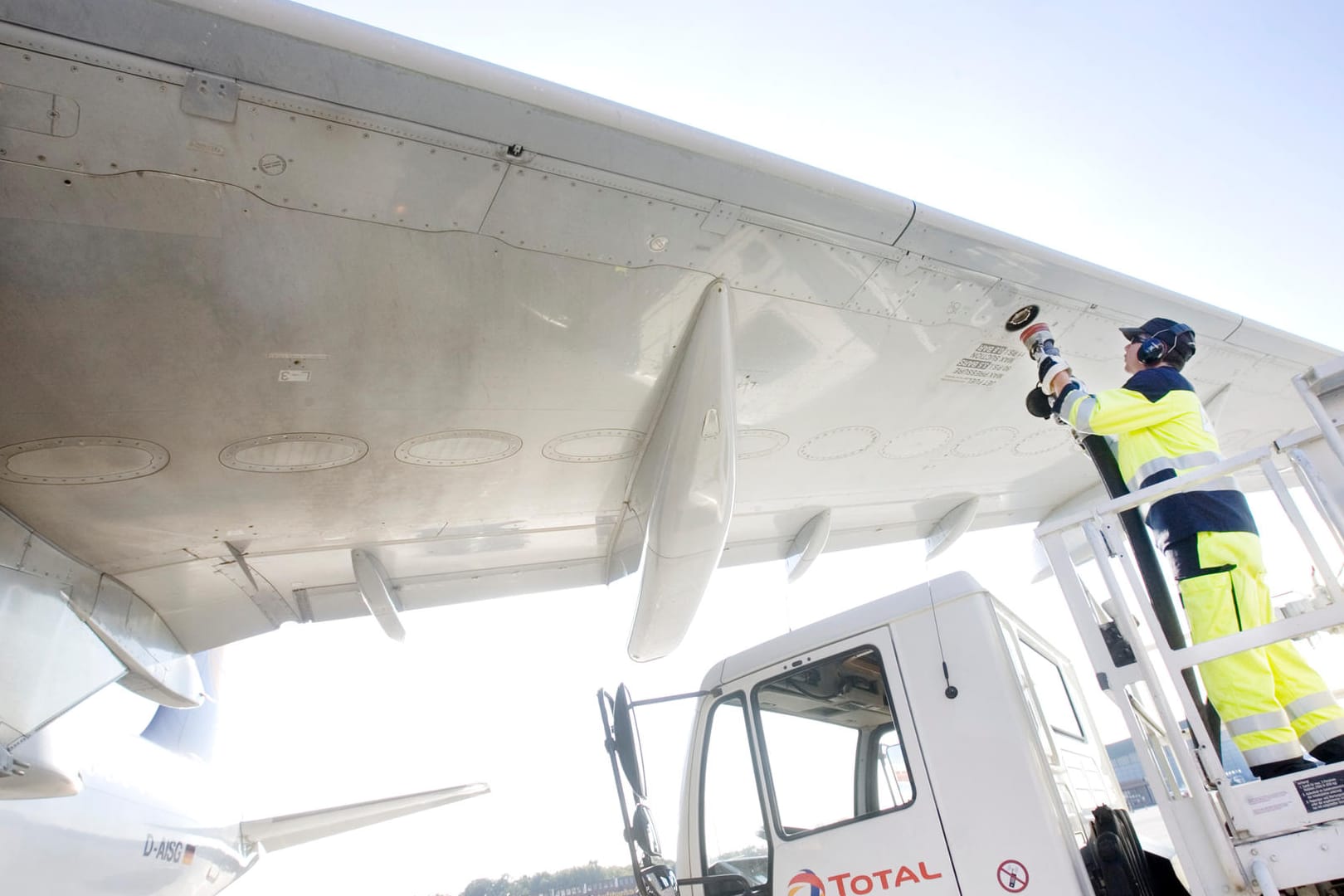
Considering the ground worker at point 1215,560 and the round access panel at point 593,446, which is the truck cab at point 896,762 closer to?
the ground worker at point 1215,560

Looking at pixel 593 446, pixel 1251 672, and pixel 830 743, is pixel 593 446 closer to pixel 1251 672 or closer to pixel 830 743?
pixel 830 743

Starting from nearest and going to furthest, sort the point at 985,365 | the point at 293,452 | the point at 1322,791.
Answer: the point at 1322,791
the point at 293,452
the point at 985,365

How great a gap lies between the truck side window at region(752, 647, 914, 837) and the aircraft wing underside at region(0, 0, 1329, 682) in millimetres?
1664

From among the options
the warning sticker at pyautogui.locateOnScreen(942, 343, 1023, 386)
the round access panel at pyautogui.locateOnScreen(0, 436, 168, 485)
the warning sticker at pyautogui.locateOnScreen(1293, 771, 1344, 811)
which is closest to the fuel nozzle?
the warning sticker at pyautogui.locateOnScreen(942, 343, 1023, 386)

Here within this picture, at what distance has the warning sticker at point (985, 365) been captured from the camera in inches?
218

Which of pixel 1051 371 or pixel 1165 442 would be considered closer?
pixel 1165 442

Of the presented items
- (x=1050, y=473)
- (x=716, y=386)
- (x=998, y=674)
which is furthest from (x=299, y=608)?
(x=1050, y=473)

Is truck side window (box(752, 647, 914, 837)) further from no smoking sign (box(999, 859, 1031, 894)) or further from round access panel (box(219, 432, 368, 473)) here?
round access panel (box(219, 432, 368, 473))

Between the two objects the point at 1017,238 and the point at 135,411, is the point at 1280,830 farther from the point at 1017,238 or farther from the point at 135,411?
the point at 135,411

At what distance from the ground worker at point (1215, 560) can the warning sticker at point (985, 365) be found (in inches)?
80.1

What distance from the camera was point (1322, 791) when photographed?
2.16 metres

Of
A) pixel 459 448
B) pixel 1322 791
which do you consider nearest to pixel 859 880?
pixel 1322 791

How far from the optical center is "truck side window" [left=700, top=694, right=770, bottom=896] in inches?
132

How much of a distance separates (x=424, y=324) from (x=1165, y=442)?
3.69 m
